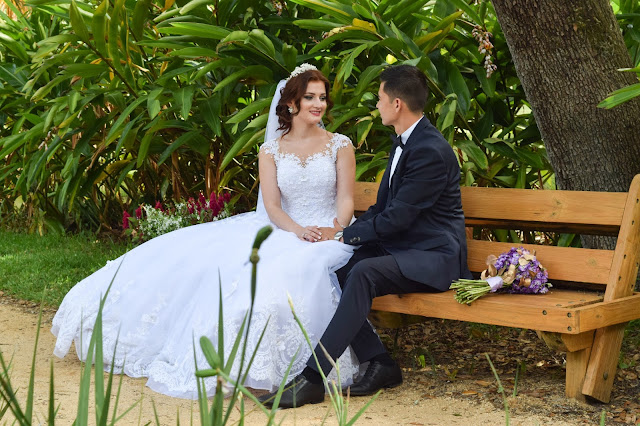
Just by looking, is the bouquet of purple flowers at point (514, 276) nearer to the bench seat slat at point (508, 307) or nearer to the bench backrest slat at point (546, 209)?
the bench seat slat at point (508, 307)

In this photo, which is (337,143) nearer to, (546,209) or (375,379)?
(546,209)

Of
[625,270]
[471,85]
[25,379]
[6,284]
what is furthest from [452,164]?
[6,284]

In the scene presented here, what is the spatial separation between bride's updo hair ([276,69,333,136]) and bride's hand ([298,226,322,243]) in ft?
1.95

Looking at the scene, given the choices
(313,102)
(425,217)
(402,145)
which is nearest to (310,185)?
(313,102)

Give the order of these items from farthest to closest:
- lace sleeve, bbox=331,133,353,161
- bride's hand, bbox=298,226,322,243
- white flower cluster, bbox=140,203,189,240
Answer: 1. white flower cluster, bbox=140,203,189,240
2. lace sleeve, bbox=331,133,353,161
3. bride's hand, bbox=298,226,322,243

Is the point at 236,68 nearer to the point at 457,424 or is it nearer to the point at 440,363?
the point at 440,363

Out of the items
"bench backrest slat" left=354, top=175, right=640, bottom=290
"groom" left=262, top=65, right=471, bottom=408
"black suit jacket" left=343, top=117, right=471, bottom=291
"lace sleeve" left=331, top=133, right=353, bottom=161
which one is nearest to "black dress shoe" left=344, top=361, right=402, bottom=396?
"groom" left=262, top=65, right=471, bottom=408

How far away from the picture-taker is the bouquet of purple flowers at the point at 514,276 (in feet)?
10.9

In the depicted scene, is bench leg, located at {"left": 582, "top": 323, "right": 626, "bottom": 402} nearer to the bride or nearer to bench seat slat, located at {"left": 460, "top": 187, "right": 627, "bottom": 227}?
bench seat slat, located at {"left": 460, "top": 187, "right": 627, "bottom": 227}

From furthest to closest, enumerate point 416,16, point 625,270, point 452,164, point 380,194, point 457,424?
point 416,16
point 380,194
point 452,164
point 625,270
point 457,424

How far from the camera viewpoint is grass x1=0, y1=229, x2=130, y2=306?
533 centimetres

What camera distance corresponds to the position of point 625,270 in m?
3.23

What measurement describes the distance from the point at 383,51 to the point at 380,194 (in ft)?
4.79

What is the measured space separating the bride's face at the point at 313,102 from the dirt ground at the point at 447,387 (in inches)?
47.1
